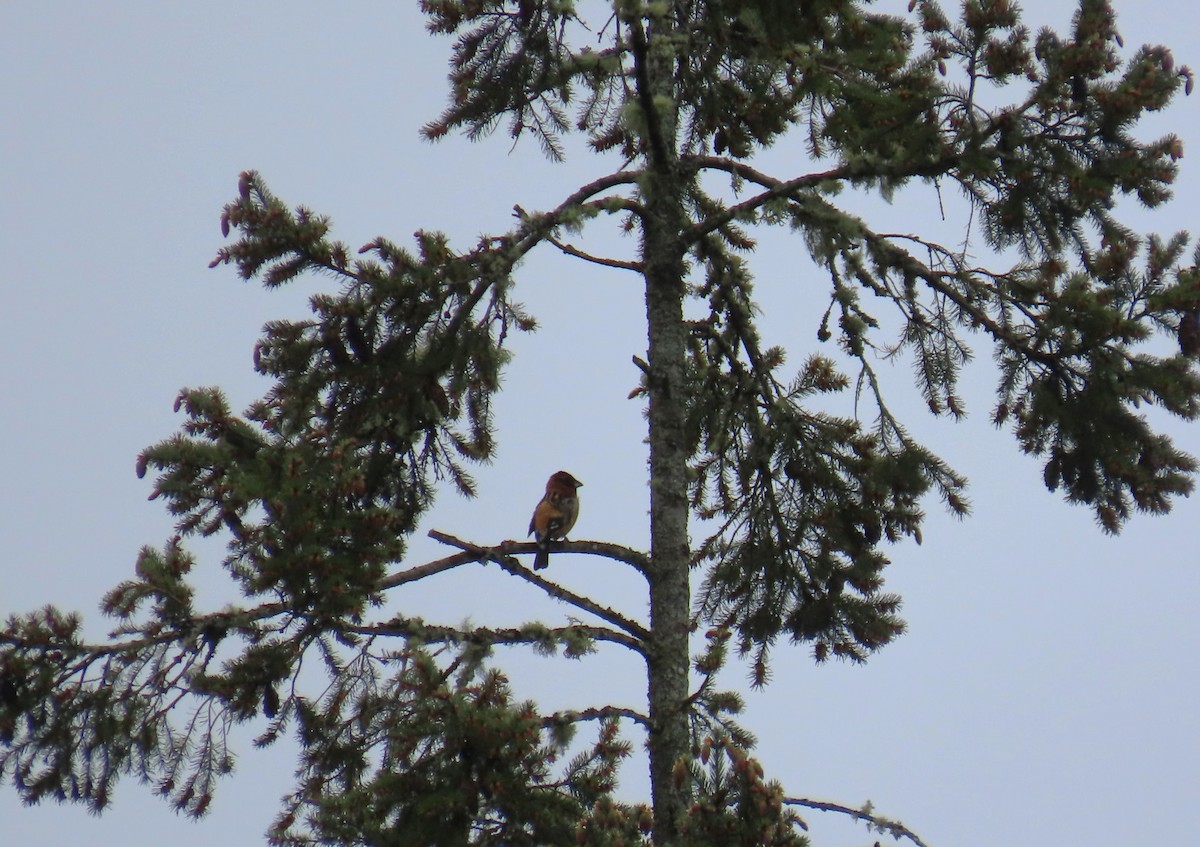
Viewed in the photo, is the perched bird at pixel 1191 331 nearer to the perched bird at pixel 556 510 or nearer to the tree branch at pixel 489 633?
the tree branch at pixel 489 633

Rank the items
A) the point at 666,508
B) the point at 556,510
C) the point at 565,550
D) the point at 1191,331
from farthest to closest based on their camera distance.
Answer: the point at 556,510 < the point at 666,508 < the point at 565,550 < the point at 1191,331

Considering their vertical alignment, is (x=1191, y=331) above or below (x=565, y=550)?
above

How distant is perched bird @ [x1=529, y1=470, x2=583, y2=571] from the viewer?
876 cm

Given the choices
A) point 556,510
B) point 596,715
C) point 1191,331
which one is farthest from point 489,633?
point 1191,331

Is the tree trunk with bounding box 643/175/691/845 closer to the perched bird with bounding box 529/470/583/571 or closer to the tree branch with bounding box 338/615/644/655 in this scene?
the tree branch with bounding box 338/615/644/655

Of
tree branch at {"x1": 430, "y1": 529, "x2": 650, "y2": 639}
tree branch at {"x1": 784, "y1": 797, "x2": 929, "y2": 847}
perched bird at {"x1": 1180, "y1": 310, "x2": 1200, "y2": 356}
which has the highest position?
perched bird at {"x1": 1180, "y1": 310, "x2": 1200, "y2": 356}

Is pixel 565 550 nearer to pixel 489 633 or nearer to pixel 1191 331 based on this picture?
pixel 489 633

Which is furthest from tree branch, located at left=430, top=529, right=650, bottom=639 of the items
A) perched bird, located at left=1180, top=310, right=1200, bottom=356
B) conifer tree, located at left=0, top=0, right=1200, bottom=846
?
perched bird, located at left=1180, top=310, right=1200, bottom=356

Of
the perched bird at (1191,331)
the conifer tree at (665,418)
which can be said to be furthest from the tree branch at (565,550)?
the perched bird at (1191,331)

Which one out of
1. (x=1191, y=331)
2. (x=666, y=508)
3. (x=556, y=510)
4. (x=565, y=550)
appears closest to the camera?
(x=1191, y=331)

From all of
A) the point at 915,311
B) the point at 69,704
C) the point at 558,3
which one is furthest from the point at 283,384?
the point at 915,311

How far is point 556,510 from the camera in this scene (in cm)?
872

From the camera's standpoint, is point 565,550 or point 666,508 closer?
point 565,550

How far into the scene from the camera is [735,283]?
7.94 metres
